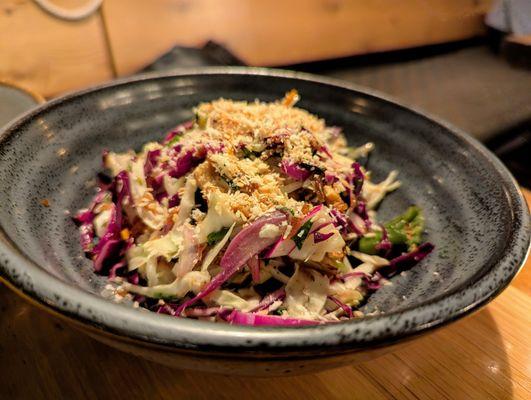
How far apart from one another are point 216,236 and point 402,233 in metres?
0.53

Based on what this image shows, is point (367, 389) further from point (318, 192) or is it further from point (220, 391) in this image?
point (318, 192)

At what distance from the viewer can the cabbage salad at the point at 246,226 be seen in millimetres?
1030

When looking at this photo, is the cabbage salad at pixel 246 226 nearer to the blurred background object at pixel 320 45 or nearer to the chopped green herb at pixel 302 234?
the chopped green herb at pixel 302 234

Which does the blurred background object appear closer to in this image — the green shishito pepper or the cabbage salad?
the cabbage salad

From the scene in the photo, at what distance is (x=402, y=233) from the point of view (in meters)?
1.25

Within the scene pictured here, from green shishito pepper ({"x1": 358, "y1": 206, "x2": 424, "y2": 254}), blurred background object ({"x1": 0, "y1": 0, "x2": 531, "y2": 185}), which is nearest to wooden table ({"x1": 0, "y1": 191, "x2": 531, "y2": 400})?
green shishito pepper ({"x1": 358, "y1": 206, "x2": 424, "y2": 254})

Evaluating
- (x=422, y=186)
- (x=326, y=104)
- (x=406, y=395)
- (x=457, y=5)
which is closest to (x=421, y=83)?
(x=457, y=5)

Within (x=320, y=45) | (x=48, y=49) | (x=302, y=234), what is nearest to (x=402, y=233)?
(x=302, y=234)

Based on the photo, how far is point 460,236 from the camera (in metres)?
1.10

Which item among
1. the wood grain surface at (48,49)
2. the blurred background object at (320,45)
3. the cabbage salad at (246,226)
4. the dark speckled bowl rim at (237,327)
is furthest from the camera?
the blurred background object at (320,45)

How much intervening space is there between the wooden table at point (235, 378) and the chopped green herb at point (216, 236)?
288mm

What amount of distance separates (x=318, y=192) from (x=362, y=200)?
27cm

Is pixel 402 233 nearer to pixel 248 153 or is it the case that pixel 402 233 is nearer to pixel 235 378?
pixel 248 153

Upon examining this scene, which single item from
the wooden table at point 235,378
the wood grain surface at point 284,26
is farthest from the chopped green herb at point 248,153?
the wood grain surface at point 284,26
